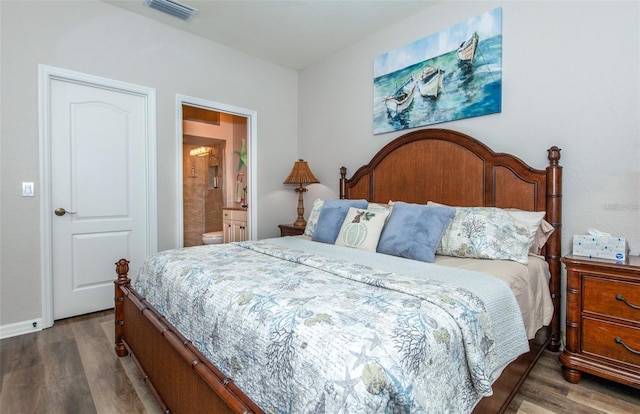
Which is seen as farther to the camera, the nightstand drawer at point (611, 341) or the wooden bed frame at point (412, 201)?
the nightstand drawer at point (611, 341)

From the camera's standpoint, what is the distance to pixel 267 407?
0.99 m

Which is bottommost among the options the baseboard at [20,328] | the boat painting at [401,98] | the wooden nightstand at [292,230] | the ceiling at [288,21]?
the baseboard at [20,328]

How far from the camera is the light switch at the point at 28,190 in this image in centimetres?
255

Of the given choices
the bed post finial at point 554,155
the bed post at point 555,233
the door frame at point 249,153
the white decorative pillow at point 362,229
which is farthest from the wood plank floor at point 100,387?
the door frame at point 249,153

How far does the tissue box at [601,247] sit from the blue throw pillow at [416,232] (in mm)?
716

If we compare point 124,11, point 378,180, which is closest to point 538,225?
point 378,180

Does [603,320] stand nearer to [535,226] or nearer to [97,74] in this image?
[535,226]

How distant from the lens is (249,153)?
4008 mm

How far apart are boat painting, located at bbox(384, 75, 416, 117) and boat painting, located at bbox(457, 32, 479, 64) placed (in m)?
0.45

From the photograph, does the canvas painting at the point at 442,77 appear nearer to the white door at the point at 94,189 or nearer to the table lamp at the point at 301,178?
the table lamp at the point at 301,178

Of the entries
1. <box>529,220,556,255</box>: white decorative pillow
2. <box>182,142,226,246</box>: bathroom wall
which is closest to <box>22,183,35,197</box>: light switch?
<box>182,142,226,246</box>: bathroom wall

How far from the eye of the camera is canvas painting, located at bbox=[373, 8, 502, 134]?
2.53 m

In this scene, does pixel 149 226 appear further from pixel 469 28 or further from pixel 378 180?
pixel 469 28

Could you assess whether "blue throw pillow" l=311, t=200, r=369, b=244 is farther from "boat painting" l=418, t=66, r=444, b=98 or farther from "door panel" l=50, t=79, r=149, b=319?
"door panel" l=50, t=79, r=149, b=319
